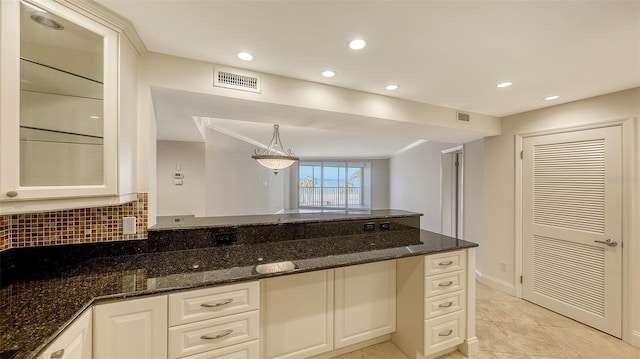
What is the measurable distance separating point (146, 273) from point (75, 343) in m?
0.43

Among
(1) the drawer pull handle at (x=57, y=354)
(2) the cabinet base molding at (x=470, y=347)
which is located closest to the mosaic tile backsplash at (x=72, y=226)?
(1) the drawer pull handle at (x=57, y=354)

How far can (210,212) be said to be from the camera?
4352 millimetres

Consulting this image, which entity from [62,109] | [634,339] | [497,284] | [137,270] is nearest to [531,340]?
[634,339]

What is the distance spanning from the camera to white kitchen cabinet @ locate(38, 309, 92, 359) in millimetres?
941

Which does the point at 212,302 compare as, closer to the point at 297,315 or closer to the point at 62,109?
the point at 297,315

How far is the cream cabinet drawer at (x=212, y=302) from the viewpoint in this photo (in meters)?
1.34

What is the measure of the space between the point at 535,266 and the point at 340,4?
360cm

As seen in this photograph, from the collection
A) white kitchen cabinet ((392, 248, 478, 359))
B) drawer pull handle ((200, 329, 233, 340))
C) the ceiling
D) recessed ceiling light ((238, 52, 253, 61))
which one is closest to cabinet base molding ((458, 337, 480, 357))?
white kitchen cabinet ((392, 248, 478, 359))

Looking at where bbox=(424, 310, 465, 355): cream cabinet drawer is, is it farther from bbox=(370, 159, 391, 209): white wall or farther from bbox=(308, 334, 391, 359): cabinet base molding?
bbox=(370, 159, 391, 209): white wall

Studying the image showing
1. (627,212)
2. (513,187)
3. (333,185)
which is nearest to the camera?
(627,212)

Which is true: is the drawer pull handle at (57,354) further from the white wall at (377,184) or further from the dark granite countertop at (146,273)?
the white wall at (377,184)

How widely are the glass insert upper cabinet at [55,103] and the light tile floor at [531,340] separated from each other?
7.45 ft

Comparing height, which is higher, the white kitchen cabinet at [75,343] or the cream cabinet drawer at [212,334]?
the white kitchen cabinet at [75,343]

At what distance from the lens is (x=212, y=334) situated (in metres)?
1.42
